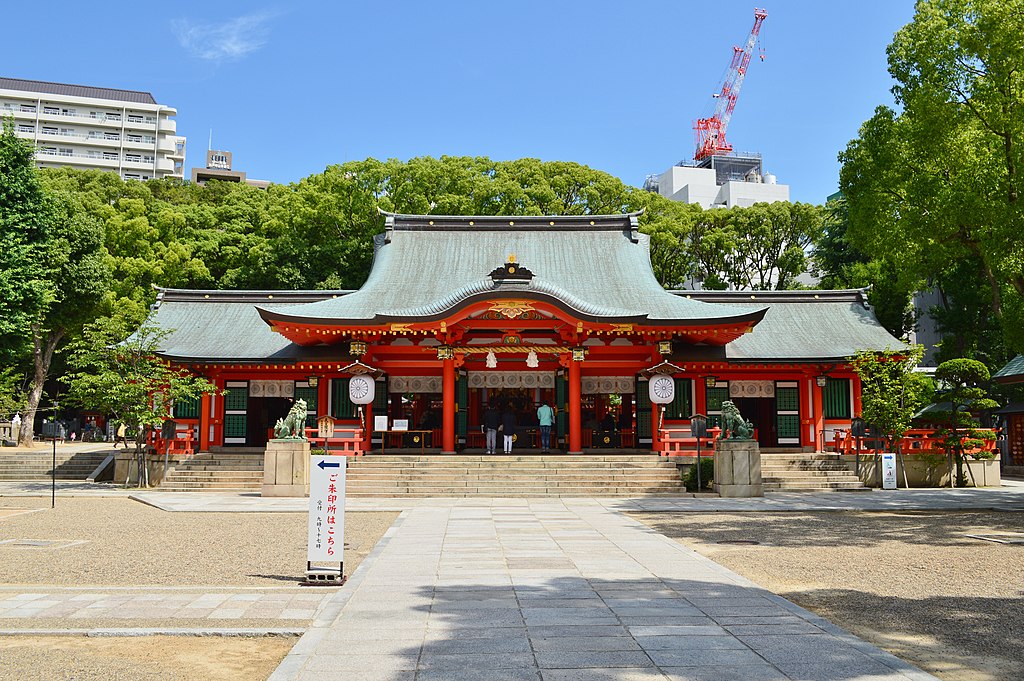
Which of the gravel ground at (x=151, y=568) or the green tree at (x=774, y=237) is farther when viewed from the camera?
the green tree at (x=774, y=237)

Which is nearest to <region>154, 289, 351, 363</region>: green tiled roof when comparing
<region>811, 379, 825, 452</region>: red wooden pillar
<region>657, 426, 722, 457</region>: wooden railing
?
<region>657, 426, 722, 457</region>: wooden railing

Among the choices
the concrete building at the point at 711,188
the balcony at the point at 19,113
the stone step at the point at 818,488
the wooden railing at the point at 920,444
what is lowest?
the stone step at the point at 818,488

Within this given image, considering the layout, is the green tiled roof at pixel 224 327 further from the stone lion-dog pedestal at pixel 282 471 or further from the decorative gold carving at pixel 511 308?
the stone lion-dog pedestal at pixel 282 471

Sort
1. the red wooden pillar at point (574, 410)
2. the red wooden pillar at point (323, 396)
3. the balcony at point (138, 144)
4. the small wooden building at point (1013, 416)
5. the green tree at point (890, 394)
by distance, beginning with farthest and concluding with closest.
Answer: the balcony at point (138, 144) → the small wooden building at point (1013, 416) → the red wooden pillar at point (323, 396) → the red wooden pillar at point (574, 410) → the green tree at point (890, 394)

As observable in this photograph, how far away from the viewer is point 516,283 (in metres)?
22.2

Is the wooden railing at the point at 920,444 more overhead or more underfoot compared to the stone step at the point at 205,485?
more overhead

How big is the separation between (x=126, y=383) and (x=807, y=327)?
892 inches

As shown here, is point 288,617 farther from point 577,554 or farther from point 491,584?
point 577,554

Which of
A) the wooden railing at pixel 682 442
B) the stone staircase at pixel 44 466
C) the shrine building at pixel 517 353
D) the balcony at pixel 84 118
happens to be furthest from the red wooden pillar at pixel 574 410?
the balcony at pixel 84 118

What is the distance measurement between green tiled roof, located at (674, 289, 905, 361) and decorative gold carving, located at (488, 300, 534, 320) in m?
7.25

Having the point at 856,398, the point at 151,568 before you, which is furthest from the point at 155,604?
the point at 856,398

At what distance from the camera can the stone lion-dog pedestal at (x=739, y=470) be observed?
18.7 metres

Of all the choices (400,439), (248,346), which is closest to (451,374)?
(400,439)

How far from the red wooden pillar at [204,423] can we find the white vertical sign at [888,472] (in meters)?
21.0
